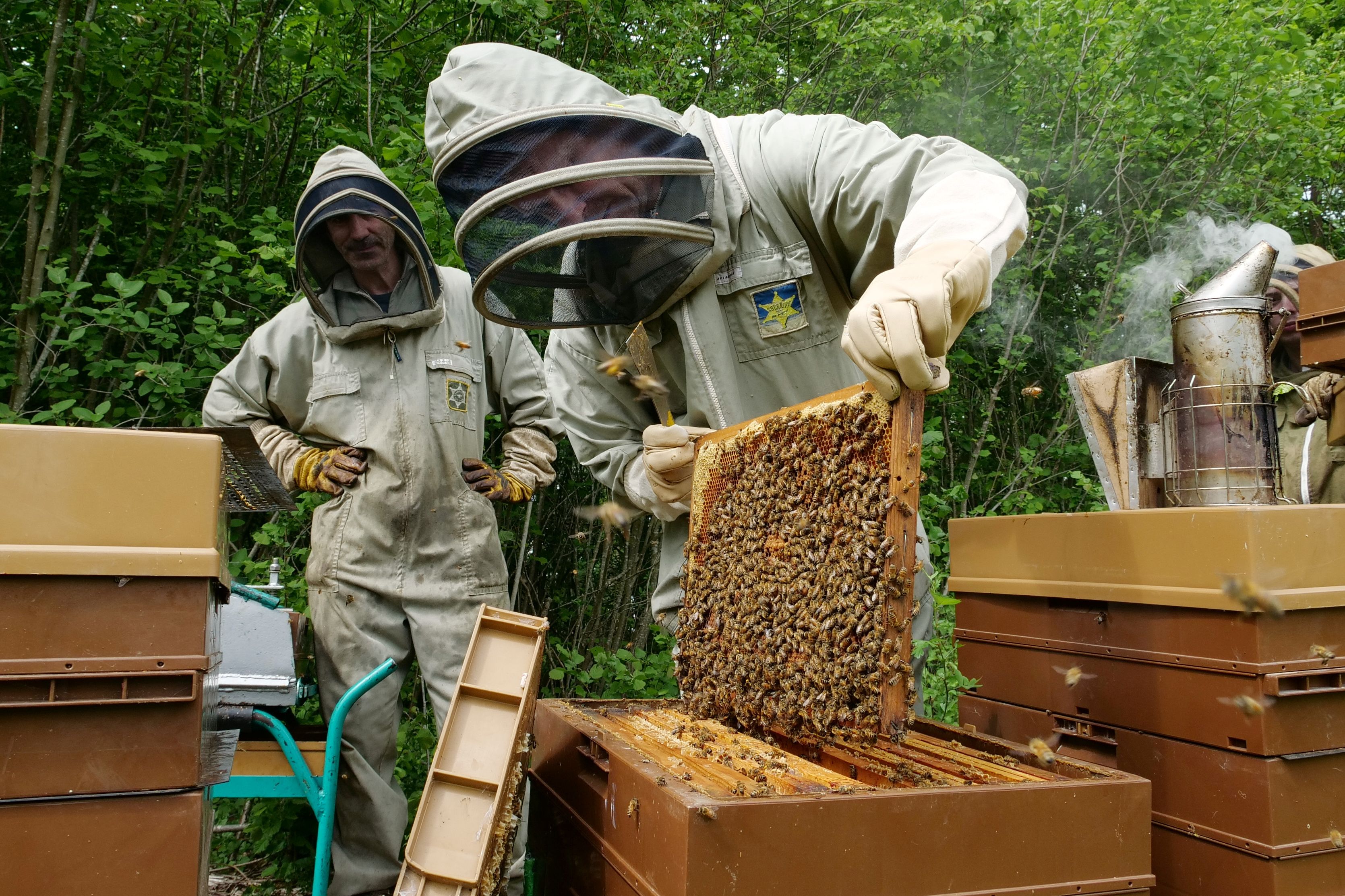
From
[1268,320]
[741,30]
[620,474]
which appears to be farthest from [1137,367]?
[741,30]

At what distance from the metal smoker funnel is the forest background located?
710 millimetres

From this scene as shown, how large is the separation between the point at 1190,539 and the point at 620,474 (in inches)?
64.6

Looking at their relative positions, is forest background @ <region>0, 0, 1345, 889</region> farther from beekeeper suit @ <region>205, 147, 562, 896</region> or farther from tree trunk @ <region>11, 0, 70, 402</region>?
beekeeper suit @ <region>205, 147, 562, 896</region>

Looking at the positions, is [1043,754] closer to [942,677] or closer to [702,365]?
[702,365]

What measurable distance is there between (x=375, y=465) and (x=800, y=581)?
2191mm

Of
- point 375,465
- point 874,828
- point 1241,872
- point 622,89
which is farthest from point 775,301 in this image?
point 622,89

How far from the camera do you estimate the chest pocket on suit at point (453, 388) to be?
362 cm

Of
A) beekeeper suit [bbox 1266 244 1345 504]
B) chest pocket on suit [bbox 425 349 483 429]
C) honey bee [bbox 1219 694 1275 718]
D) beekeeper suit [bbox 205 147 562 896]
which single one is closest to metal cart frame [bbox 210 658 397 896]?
beekeeper suit [bbox 205 147 562 896]

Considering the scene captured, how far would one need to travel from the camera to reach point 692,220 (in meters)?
2.18

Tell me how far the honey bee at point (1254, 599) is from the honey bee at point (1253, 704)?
0.44 feet

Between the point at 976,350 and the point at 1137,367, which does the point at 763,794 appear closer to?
the point at 1137,367

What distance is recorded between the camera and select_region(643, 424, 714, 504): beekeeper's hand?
2.44 meters

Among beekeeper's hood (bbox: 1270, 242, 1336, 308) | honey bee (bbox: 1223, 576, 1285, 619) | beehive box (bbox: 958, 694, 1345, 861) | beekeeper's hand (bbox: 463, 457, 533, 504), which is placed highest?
beekeeper's hood (bbox: 1270, 242, 1336, 308)

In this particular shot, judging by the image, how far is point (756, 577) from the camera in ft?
6.56
